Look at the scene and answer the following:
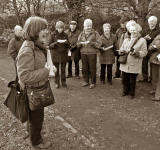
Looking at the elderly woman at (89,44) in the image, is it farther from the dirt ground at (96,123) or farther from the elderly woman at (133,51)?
the elderly woman at (133,51)

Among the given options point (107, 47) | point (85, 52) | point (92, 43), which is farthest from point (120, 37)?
point (85, 52)

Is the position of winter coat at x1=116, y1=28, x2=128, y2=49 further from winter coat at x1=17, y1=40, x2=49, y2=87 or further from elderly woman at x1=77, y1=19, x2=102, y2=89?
winter coat at x1=17, y1=40, x2=49, y2=87

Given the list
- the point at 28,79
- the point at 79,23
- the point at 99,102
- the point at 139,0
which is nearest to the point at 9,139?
the point at 28,79

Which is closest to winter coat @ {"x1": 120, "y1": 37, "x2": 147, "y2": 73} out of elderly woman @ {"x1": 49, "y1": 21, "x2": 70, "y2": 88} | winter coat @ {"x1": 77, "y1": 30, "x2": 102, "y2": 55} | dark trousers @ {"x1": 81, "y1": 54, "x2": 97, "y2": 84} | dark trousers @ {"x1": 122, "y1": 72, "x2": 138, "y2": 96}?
dark trousers @ {"x1": 122, "y1": 72, "x2": 138, "y2": 96}

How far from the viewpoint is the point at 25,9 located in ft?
36.6

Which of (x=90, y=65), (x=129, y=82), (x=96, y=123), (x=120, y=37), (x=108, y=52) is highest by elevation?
(x=120, y=37)

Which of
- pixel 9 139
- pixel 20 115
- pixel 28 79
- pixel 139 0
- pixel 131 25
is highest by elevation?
pixel 139 0

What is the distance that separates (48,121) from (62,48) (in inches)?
95.4

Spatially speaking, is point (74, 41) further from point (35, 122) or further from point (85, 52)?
point (35, 122)

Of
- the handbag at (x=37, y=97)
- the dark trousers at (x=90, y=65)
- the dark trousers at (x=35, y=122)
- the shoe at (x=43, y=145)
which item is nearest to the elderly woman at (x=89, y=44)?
the dark trousers at (x=90, y=65)

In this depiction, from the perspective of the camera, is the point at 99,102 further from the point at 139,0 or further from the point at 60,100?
the point at 139,0

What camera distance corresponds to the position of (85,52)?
618cm

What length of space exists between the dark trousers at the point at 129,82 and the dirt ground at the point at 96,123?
0.22 metres

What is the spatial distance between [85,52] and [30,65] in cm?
360
